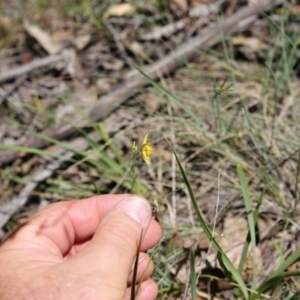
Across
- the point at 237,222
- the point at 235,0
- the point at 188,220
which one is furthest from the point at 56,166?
the point at 235,0

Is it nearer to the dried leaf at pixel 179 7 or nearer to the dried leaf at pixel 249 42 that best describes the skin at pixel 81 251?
the dried leaf at pixel 249 42

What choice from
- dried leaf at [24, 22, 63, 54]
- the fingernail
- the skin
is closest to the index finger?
the skin

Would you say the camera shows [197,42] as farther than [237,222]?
Yes

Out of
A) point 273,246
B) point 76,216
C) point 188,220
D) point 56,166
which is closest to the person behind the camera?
point 76,216

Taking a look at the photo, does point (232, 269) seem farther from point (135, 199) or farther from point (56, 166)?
point (56, 166)

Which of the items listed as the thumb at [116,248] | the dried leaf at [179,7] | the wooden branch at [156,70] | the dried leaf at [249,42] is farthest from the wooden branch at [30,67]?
the thumb at [116,248]

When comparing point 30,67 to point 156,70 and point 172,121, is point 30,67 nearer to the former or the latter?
point 156,70
